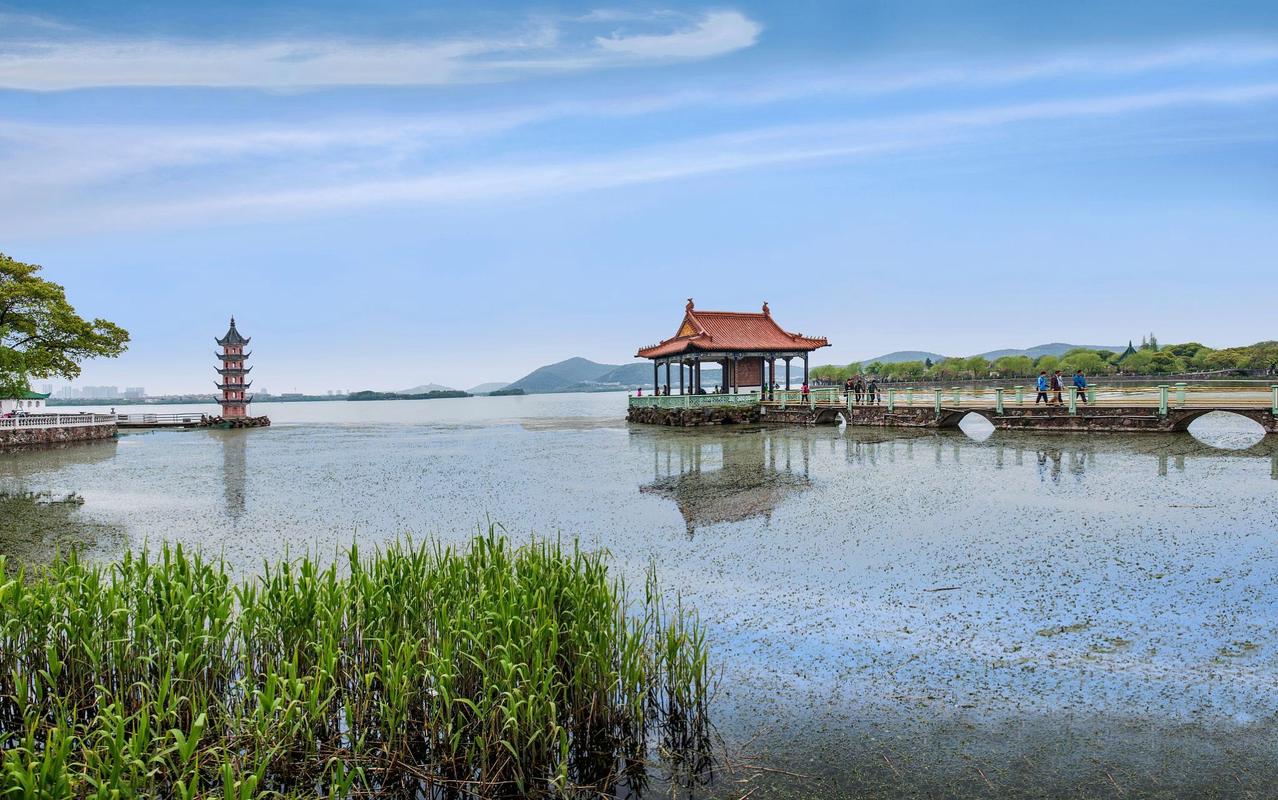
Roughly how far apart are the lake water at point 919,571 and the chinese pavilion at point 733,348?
1429 cm

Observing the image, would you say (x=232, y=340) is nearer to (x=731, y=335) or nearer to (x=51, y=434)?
(x=51, y=434)

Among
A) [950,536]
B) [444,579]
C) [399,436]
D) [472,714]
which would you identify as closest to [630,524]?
[950,536]

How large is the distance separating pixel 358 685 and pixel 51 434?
3388 cm

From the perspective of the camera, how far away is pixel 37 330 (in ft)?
91.7

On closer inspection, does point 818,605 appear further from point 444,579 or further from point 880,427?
point 880,427

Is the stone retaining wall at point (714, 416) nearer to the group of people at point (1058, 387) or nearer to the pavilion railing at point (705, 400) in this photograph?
the pavilion railing at point (705, 400)

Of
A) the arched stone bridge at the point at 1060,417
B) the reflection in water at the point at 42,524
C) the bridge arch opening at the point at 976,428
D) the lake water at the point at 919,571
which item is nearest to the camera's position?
the lake water at the point at 919,571

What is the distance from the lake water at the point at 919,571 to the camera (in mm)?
3973

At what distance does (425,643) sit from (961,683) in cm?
354

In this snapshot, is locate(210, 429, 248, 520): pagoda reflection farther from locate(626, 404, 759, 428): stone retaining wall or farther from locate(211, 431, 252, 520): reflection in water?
locate(626, 404, 759, 428): stone retaining wall

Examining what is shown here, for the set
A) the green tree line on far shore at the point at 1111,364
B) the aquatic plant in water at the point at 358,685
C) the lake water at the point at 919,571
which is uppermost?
the green tree line on far shore at the point at 1111,364

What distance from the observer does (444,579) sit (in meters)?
4.96

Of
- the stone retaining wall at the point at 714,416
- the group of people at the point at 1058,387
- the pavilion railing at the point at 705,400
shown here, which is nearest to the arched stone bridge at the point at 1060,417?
the group of people at the point at 1058,387

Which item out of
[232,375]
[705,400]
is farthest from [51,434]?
[705,400]
